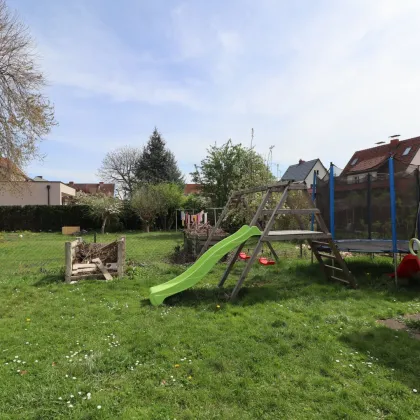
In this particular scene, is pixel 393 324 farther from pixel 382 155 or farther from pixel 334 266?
pixel 382 155

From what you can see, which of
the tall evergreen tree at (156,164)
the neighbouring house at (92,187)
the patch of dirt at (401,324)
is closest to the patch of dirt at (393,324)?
the patch of dirt at (401,324)

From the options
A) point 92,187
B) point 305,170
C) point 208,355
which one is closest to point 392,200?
point 208,355

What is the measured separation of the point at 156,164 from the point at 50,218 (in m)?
13.0

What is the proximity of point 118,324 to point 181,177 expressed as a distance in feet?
105

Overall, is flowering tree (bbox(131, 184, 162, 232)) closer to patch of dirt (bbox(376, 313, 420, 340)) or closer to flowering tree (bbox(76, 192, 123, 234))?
flowering tree (bbox(76, 192, 123, 234))

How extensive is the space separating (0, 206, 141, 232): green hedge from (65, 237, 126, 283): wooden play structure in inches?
664

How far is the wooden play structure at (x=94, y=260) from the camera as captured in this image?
265 inches

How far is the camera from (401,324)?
4.27 metres

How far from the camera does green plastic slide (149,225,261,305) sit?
5.02 m

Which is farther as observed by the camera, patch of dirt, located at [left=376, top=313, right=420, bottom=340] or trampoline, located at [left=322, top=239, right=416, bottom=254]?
trampoline, located at [left=322, top=239, right=416, bottom=254]

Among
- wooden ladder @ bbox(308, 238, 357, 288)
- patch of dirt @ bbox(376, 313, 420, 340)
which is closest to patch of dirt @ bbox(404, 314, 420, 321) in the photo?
patch of dirt @ bbox(376, 313, 420, 340)

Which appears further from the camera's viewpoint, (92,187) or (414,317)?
(92,187)

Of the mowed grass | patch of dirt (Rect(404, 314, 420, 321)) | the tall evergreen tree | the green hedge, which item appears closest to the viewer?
the mowed grass

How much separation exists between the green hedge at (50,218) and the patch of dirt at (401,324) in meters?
21.8
